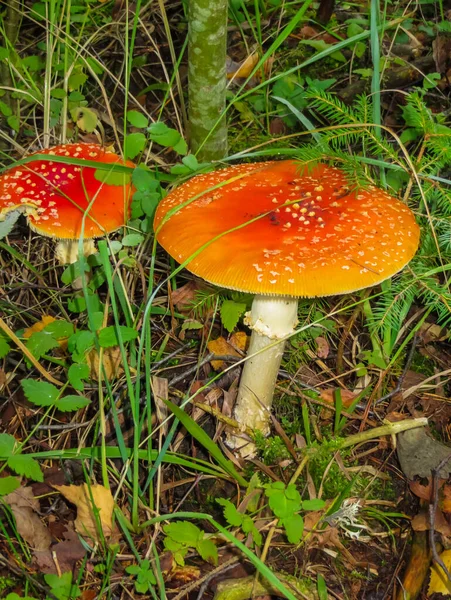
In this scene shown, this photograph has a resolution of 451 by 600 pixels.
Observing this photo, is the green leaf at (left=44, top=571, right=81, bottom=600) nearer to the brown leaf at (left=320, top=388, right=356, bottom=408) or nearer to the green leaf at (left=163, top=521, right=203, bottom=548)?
the green leaf at (left=163, top=521, right=203, bottom=548)

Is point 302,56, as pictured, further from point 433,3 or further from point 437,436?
point 437,436

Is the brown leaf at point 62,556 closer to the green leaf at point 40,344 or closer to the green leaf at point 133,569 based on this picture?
the green leaf at point 133,569

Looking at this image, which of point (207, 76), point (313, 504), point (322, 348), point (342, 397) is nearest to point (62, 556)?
point (313, 504)

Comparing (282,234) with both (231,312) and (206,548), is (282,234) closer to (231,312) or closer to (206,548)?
(231,312)

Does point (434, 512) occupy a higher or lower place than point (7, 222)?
lower

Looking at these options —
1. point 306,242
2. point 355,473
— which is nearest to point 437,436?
point 355,473

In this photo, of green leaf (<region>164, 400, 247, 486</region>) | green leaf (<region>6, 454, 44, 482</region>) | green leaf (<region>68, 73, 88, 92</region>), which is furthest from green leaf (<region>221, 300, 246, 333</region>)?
green leaf (<region>68, 73, 88, 92</region>)
